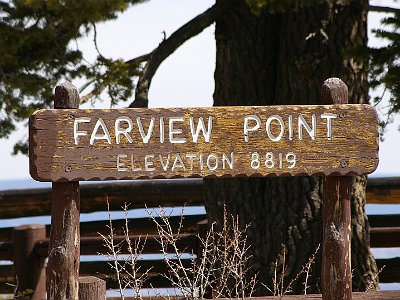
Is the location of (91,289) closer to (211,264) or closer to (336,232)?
(211,264)

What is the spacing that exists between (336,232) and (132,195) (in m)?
4.95

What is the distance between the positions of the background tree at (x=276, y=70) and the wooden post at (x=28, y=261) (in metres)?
1.83

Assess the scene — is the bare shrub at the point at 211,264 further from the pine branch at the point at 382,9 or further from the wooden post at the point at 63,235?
the pine branch at the point at 382,9

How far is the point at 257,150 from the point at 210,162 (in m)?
0.27

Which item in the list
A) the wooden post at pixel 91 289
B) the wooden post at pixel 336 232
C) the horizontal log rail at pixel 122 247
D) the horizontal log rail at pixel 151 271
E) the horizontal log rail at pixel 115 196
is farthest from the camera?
the horizontal log rail at pixel 115 196

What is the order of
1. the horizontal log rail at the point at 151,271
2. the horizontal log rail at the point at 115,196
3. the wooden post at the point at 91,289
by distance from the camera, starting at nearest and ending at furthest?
the wooden post at the point at 91,289
the horizontal log rail at the point at 151,271
the horizontal log rail at the point at 115,196

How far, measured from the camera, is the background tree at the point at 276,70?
24.1ft

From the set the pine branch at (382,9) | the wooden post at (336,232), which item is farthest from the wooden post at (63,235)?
the pine branch at (382,9)

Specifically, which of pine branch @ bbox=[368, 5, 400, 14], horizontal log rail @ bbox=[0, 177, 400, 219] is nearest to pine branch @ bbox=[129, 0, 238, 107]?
pine branch @ bbox=[368, 5, 400, 14]

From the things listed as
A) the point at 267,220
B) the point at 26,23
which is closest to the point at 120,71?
the point at 26,23

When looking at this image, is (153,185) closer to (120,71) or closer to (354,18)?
(120,71)

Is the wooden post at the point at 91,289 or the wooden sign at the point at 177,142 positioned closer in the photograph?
the wooden sign at the point at 177,142

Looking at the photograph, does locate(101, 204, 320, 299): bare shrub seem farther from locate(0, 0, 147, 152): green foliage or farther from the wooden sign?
locate(0, 0, 147, 152): green foliage

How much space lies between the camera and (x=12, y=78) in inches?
335
